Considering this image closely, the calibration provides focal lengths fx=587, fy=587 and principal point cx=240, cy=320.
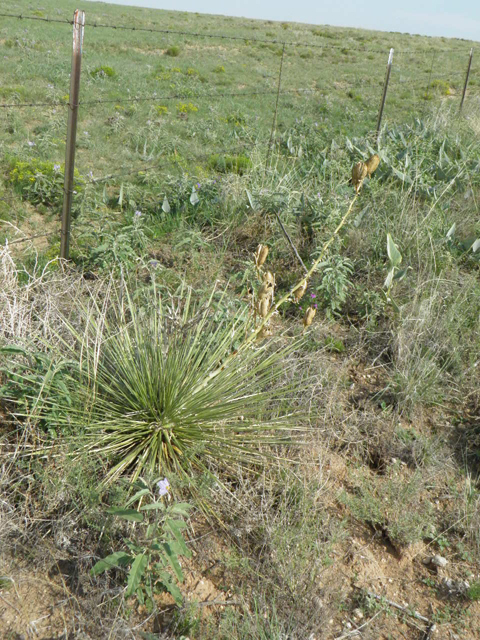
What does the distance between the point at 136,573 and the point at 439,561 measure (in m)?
1.21

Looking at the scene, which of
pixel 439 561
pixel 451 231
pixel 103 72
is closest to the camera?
pixel 439 561

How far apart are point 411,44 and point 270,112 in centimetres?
2469

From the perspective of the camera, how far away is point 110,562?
6.24ft

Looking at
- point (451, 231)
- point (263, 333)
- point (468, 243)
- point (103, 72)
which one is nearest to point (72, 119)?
point (263, 333)

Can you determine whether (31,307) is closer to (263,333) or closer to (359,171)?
(263,333)

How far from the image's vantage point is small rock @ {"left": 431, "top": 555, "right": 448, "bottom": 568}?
230cm

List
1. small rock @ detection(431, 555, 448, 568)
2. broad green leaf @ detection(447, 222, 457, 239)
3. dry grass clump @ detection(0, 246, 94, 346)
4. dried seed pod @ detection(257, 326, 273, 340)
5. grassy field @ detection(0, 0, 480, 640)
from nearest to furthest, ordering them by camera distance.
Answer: grassy field @ detection(0, 0, 480, 640), dried seed pod @ detection(257, 326, 273, 340), small rock @ detection(431, 555, 448, 568), dry grass clump @ detection(0, 246, 94, 346), broad green leaf @ detection(447, 222, 457, 239)

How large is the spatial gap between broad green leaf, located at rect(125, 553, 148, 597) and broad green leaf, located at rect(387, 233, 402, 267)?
2.59 m

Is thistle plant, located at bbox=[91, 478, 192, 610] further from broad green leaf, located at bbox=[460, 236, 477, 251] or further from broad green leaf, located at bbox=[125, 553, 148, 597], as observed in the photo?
broad green leaf, located at bbox=[460, 236, 477, 251]

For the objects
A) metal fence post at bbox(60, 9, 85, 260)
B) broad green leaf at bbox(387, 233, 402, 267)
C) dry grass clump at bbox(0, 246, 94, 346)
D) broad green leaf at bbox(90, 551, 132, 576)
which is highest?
metal fence post at bbox(60, 9, 85, 260)

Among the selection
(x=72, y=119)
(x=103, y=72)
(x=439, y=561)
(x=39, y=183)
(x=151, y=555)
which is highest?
(x=103, y=72)

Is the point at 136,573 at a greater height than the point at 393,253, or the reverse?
the point at 393,253

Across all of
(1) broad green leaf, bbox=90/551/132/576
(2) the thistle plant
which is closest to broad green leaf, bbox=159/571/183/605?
(2) the thistle plant

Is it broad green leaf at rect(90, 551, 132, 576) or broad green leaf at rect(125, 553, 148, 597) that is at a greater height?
broad green leaf at rect(125, 553, 148, 597)
